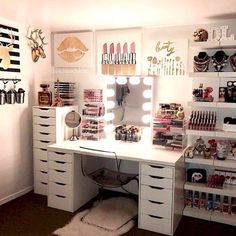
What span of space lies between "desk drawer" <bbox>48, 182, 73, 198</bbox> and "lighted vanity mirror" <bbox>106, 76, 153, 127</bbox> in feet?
3.23

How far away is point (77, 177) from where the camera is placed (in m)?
3.26

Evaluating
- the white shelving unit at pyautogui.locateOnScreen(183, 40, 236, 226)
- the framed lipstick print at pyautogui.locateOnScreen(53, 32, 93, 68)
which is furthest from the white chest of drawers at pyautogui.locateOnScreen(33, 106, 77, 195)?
the white shelving unit at pyautogui.locateOnScreen(183, 40, 236, 226)

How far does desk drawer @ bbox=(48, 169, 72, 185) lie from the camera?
3.20m

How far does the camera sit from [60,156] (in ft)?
10.5

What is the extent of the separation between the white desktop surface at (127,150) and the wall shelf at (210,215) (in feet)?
2.14

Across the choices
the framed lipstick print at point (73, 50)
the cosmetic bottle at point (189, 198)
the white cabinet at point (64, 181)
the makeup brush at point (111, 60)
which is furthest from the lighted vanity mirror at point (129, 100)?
the cosmetic bottle at point (189, 198)

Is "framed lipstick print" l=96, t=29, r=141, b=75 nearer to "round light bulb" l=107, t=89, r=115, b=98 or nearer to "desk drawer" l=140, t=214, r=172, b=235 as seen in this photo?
"round light bulb" l=107, t=89, r=115, b=98

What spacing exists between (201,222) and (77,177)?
54.4 inches

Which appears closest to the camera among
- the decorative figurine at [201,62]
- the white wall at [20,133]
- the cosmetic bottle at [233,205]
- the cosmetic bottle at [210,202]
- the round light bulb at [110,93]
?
the decorative figurine at [201,62]

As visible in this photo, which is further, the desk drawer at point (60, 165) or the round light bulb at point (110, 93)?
the round light bulb at point (110, 93)

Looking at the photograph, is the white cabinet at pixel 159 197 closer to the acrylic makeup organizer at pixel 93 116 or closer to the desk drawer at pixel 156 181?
the desk drawer at pixel 156 181

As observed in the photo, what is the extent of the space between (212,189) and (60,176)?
62.8 inches

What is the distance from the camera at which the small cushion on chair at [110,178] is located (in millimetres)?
3109

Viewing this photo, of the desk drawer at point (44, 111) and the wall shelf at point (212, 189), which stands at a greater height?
the desk drawer at point (44, 111)
